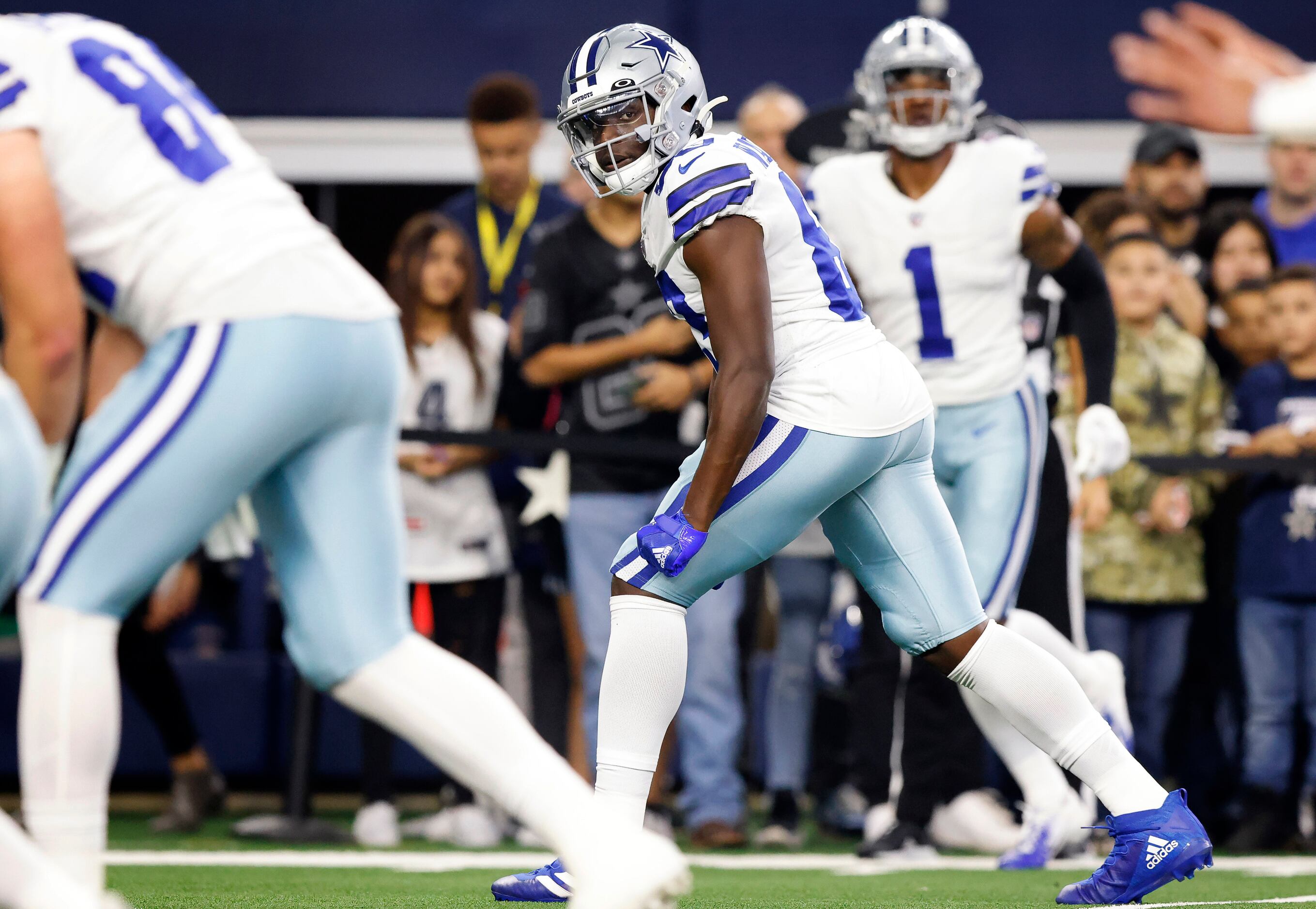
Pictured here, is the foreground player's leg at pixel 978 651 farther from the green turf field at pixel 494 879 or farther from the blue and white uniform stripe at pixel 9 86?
the blue and white uniform stripe at pixel 9 86

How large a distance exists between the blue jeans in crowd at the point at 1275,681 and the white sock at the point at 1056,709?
7.08ft

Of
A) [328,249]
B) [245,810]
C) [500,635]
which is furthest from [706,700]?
[328,249]

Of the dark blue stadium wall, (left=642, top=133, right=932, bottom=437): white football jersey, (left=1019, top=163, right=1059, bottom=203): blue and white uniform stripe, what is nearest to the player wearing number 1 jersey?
(left=1019, top=163, right=1059, bottom=203): blue and white uniform stripe

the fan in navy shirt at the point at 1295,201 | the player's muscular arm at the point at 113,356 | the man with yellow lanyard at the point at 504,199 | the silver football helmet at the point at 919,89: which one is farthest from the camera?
the fan in navy shirt at the point at 1295,201

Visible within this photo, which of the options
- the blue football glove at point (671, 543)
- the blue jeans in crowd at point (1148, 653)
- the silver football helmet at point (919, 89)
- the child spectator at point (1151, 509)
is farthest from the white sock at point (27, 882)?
the blue jeans in crowd at point (1148, 653)

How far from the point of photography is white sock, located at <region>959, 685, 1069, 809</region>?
440cm

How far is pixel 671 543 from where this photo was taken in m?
3.19

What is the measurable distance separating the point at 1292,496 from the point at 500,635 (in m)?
2.64

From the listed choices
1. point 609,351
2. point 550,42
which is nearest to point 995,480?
point 609,351

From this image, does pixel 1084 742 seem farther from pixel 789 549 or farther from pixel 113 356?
pixel 789 549

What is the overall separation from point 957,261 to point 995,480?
63 cm

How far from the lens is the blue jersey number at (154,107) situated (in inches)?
Result: 101

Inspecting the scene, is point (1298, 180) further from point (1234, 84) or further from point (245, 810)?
point (245, 810)

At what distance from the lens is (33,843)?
2422 millimetres
